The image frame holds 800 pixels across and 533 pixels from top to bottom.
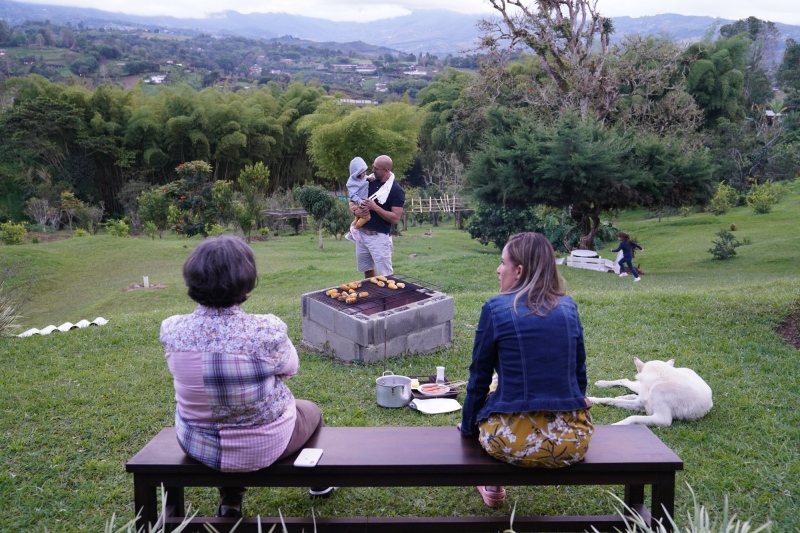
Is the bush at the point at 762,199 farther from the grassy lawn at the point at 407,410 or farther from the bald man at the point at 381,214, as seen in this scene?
the bald man at the point at 381,214

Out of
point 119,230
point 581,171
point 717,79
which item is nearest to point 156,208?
point 119,230

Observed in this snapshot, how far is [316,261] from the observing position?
1595 centimetres

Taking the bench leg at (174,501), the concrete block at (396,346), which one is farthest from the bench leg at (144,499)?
the concrete block at (396,346)

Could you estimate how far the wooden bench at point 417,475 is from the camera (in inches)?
107

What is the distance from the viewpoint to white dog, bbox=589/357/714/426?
13.5 feet

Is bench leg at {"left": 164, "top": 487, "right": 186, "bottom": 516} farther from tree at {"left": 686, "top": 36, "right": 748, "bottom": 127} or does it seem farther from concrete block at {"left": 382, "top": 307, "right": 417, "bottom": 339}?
tree at {"left": 686, "top": 36, "right": 748, "bottom": 127}

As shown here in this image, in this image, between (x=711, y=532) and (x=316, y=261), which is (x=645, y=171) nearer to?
(x=316, y=261)

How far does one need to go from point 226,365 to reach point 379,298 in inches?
129

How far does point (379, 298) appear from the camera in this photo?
5785mm

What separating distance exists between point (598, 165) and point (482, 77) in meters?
9.97

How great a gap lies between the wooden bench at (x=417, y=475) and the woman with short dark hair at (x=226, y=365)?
0.12 metres

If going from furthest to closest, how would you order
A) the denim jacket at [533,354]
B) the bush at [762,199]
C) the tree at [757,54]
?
1. the tree at [757,54]
2. the bush at [762,199]
3. the denim jacket at [533,354]

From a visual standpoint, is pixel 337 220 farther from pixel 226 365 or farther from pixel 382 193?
pixel 226 365

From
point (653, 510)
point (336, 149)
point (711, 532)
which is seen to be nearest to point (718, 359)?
point (653, 510)
